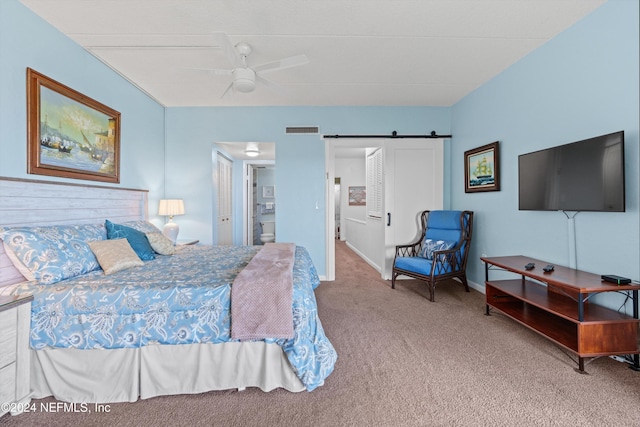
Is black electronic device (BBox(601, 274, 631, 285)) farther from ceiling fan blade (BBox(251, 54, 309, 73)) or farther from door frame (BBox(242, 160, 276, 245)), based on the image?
door frame (BBox(242, 160, 276, 245))

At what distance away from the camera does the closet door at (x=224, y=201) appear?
503 cm

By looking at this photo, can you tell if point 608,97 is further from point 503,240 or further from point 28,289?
point 28,289

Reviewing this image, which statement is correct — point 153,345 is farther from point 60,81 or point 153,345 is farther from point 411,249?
point 411,249

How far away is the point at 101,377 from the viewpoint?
65.3 inches

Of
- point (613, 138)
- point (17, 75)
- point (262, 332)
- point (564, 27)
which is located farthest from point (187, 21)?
point (613, 138)

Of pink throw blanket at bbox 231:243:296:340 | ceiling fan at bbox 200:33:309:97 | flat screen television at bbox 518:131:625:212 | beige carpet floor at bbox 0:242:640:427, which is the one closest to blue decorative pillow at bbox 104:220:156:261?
beige carpet floor at bbox 0:242:640:427

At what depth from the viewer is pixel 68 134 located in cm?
247

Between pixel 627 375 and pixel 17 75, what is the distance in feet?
16.6

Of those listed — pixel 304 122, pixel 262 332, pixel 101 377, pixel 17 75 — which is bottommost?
pixel 101 377

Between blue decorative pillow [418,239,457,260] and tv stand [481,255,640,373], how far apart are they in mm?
979

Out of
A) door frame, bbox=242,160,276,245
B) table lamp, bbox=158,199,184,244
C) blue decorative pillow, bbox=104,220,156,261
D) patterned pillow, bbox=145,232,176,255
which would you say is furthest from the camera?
door frame, bbox=242,160,276,245

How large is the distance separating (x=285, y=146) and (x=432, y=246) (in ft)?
8.94

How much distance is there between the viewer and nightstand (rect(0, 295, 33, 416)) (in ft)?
4.81

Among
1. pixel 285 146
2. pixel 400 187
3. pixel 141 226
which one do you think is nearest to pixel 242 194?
pixel 285 146
